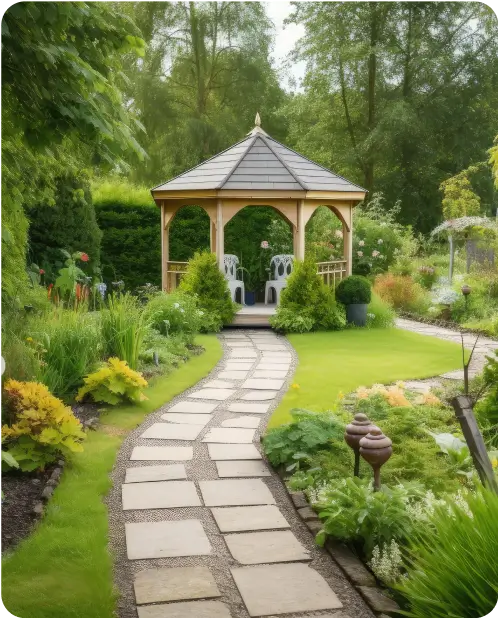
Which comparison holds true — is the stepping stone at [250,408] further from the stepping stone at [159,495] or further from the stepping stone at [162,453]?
the stepping stone at [159,495]

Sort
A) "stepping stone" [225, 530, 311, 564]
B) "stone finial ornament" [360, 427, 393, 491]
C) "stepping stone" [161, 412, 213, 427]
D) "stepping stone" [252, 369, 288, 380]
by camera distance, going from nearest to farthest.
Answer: "stepping stone" [225, 530, 311, 564] < "stone finial ornament" [360, 427, 393, 491] < "stepping stone" [161, 412, 213, 427] < "stepping stone" [252, 369, 288, 380]

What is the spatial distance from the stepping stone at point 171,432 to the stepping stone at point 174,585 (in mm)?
2354

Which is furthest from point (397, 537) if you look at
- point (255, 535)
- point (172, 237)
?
point (172, 237)

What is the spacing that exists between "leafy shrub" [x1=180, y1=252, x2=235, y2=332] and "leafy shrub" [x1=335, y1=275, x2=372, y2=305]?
73.5 inches

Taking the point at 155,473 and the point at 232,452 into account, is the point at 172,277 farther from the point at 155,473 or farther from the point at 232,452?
the point at 155,473

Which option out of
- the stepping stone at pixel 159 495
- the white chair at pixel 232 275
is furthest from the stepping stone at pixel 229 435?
the white chair at pixel 232 275

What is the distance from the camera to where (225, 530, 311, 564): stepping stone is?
12.7ft

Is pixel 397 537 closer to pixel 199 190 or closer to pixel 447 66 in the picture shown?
pixel 199 190

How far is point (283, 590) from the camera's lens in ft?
11.6

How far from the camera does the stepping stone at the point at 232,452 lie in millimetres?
5547

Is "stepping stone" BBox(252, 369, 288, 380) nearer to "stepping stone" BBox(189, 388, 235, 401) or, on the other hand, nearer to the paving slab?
the paving slab

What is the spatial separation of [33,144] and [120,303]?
5.00 metres

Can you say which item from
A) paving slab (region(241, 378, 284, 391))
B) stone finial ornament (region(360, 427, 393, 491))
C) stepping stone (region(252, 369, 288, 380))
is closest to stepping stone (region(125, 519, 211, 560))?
stone finial ornament (region(360, 427, 393, 491))

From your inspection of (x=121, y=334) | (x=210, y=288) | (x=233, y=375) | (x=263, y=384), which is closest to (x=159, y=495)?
(x=121, y=334)
